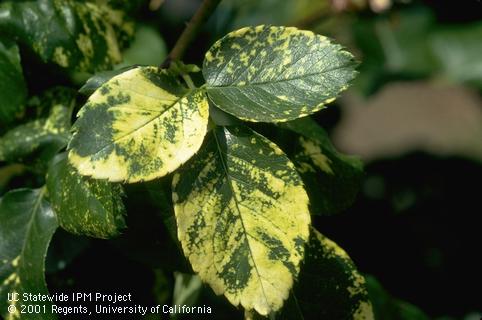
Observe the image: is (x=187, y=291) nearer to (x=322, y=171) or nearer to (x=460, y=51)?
(x=322, y=171)

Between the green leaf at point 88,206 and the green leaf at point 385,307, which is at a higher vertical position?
the green leaf at point 88,206

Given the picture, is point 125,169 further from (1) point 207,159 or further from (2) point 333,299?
(2) point 333,299

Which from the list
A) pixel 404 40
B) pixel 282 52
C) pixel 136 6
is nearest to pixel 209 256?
pixel 282 52

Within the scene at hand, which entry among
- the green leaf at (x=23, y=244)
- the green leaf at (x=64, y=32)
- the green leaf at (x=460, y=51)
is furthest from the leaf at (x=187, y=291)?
the green leaf at (x=460, y=51)

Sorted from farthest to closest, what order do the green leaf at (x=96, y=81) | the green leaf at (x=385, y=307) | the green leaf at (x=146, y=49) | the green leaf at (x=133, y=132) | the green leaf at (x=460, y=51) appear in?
the green leaf at (x=460, y=51), the green leaf at (x=385, y=307), the green leaf at (x=146, y=49), the green leaf at (x=96, y=81), the green leaf at (x=133, y=132)

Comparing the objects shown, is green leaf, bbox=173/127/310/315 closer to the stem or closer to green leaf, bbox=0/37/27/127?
the stem

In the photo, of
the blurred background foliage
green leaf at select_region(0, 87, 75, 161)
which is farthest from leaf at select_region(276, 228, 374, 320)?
green leaf at select_region(0, 87, 75, 161)

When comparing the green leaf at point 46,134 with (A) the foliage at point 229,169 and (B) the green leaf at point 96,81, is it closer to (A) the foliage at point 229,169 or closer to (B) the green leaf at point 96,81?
(A) the foliage at point 229,169
